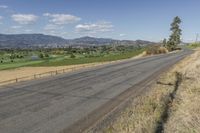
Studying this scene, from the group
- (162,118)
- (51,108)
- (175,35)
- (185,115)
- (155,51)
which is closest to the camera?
(185,115)

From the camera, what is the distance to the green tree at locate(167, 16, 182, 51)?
135500 millimetres

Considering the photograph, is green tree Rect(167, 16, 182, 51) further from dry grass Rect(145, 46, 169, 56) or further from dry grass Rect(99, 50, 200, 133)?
dry grass Rect(99, 50, 200, 133)

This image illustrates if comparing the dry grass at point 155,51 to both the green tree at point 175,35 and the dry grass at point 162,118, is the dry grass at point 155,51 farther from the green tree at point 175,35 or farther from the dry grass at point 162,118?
the dry grass at point 162,118

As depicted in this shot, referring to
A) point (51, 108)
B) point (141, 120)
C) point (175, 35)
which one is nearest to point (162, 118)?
point (141, 120)

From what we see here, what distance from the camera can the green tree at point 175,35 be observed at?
136 meters

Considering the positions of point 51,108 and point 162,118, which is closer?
point 162,118

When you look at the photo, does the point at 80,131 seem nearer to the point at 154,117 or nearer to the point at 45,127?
the point at 45,127

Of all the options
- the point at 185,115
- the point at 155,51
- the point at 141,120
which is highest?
the point at 185,115

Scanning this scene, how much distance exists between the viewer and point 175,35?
451 feet

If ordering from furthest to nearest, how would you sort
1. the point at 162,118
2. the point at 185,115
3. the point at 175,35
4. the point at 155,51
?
the point at 175,35, the point at 155,51, the point at 162,118, the point at 185,115

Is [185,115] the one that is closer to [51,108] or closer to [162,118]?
[162,118]

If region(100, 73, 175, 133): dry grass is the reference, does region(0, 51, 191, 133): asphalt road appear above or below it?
below

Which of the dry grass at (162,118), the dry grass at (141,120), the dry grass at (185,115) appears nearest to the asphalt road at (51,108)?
the dry grass at (141,120)

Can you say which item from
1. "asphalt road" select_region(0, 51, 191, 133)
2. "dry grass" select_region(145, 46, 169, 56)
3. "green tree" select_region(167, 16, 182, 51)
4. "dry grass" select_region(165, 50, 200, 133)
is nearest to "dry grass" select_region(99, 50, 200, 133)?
"dry grass" select_region(165, 50, 200, 133)
